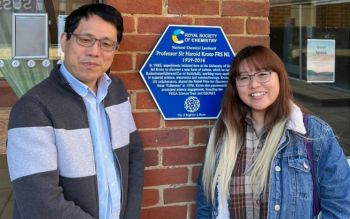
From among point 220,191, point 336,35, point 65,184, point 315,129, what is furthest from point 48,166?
point 336,35

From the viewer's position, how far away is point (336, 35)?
146 inches

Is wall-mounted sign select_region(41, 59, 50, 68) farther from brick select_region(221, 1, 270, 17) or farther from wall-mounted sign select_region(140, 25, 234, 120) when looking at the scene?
brick select_region(221, 1, 270, 17)

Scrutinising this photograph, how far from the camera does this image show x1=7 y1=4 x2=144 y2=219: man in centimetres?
156

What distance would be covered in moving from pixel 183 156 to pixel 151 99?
362 millimetres

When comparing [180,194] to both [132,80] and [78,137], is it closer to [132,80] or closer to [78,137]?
[132,80]

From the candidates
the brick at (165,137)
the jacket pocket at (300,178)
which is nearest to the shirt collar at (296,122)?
the jacket pocket at (300,178)

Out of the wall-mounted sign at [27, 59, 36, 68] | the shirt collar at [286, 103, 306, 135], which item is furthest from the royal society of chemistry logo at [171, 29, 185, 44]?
the wall-mounted sign at [27, 59, 36, 68]

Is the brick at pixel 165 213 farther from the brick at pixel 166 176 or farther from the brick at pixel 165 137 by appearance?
the brick at pixel 165 137

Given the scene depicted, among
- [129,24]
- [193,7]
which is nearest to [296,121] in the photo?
[193,7]

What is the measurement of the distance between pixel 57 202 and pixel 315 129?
1.15 m

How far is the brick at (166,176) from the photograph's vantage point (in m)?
2.29

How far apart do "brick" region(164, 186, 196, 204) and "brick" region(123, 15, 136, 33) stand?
2.84 feet

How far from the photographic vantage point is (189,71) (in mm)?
2283

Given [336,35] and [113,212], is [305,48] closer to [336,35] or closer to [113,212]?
[336,35]
